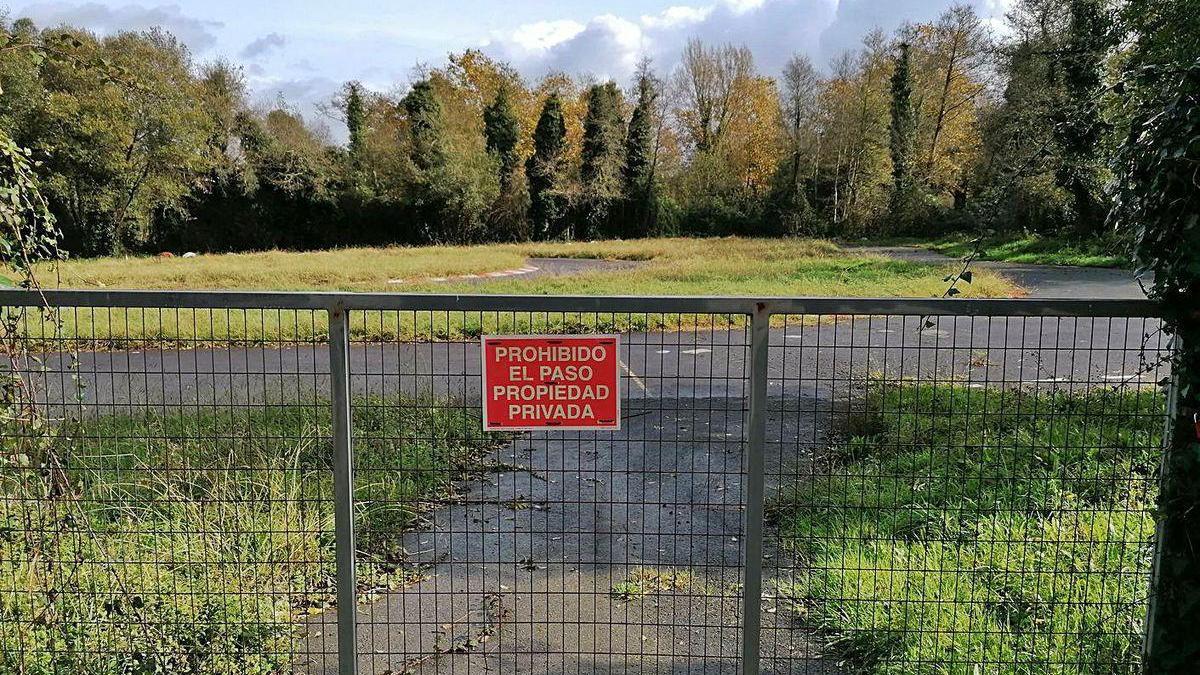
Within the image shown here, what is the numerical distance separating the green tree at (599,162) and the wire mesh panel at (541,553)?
44008 mm

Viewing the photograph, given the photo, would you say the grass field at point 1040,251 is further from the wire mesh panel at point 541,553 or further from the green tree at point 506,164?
the green tree at point 506,164

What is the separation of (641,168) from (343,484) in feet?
162

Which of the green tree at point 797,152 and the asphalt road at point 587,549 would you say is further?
the green tree at point 797,152

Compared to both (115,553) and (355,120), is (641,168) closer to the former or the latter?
(355,120)

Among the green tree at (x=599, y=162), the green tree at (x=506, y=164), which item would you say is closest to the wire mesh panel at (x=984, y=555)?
the green tree at (x=506, y=164)

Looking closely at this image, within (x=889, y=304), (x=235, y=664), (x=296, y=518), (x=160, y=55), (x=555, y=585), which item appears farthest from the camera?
(x=160, y=55)

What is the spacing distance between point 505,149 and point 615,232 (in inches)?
311

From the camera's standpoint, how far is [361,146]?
48.7 metres

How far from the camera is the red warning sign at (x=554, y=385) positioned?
285 cm

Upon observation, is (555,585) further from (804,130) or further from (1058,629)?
(804,130)

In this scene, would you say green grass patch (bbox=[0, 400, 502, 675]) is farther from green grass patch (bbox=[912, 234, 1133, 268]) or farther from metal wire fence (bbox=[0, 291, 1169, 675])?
green grass patch (bbox=[912, 234, 1133, 268])

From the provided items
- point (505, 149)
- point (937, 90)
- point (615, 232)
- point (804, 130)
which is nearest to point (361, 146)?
point (505, 149)

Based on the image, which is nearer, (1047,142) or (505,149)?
(1047,142)

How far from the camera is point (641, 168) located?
51.1m
